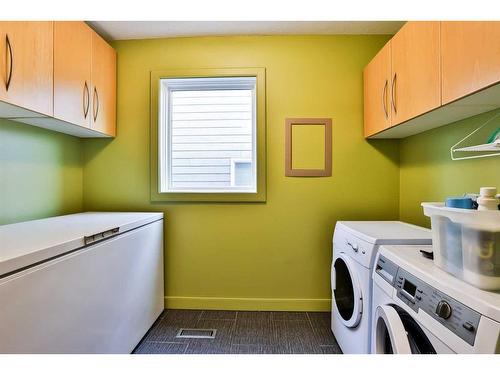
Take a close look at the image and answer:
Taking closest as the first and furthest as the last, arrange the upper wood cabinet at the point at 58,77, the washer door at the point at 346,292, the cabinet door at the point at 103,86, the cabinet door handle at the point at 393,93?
the upper wood cabinet at the point at 58,77 < the washer door at the point at 346,292 < the cabinet door handle at the point at 393,93 < the cabinet door at the point at 103,86

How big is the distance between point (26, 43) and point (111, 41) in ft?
3.62

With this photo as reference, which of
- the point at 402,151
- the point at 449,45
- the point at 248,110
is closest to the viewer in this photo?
the point at 449,45

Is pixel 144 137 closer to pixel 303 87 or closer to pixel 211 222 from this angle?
pixel 211 222

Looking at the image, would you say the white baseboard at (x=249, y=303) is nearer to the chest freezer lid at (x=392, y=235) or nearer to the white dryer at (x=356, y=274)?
the white dryer at (x=356, y=274)

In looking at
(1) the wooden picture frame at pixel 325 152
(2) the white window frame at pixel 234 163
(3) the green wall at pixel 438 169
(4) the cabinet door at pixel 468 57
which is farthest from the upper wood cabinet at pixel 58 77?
(3) the green wall at pixel 438 169

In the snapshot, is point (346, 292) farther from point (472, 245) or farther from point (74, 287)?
point (74, 287)

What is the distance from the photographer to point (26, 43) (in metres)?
1.26

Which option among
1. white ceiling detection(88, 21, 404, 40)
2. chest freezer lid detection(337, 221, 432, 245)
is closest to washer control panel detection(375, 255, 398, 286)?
chest freezer lid detection(337, 221, 432, 245)

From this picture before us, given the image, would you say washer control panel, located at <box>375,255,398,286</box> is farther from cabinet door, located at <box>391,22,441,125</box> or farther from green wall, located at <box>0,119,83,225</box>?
green wall, located at <box>0,119,83,225</box>

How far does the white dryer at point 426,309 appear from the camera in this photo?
2.09ft

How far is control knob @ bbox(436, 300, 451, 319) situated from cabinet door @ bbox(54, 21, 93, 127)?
6.65 feet

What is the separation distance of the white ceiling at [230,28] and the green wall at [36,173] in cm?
97
